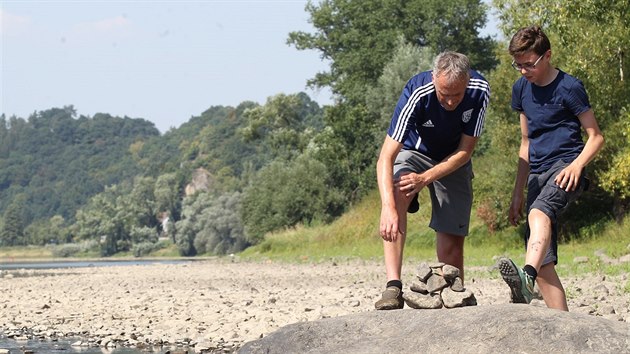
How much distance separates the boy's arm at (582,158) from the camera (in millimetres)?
6512

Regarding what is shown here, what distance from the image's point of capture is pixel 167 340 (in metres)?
10.5

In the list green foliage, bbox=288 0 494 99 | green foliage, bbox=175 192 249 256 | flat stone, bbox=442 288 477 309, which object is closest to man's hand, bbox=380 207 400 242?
flat stone, bbox=442 288 477 309

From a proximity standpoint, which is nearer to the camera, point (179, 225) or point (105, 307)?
point (105, 307)

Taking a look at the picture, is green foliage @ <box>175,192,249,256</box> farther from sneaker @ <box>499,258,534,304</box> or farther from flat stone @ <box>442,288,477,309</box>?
sneaker @ <box>499,258,534,304</box>

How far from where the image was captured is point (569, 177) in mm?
6512

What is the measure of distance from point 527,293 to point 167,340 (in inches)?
205

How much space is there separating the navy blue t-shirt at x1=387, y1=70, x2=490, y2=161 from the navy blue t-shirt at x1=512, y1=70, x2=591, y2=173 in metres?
0.35

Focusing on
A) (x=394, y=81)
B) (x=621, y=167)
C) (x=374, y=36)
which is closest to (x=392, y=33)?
(x=374, y=36)

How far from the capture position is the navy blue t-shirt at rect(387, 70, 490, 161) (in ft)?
22.7

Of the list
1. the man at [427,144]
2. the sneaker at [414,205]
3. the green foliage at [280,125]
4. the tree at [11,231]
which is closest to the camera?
the man at [427,144]

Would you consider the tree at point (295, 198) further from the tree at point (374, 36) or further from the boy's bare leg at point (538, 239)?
the boy's bare leg at point (538, 239)

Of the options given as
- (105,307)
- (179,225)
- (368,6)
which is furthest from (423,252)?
(179,225)

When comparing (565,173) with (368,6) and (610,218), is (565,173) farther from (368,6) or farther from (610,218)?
(368,6)

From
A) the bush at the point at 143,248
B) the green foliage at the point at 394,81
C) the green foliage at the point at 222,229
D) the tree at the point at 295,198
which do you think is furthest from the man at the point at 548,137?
the bush at the point at 143,248
